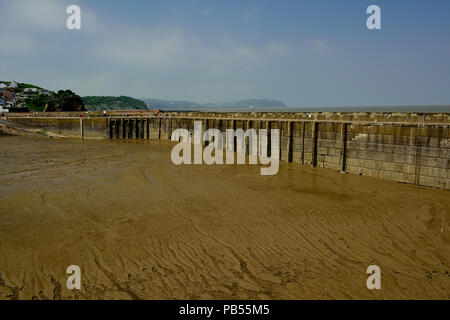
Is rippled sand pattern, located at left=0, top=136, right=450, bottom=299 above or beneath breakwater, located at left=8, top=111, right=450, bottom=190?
beneath

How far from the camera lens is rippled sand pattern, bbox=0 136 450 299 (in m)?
6.82

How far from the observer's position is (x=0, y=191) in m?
14.4

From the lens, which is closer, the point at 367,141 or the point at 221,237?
the point at 221,237

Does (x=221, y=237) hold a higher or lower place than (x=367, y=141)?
lower

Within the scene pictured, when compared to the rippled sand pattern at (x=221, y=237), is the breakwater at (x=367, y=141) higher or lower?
higher

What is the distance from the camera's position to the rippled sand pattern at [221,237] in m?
6.82

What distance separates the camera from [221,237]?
Result: 30.9 ft

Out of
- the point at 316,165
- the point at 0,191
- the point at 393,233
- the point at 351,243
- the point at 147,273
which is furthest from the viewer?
the point at 316,165

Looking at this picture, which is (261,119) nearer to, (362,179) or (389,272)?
(362,179)

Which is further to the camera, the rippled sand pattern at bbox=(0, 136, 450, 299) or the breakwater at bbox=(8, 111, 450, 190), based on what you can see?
the breakwater at bbox=(8, 111, 450, 190)
